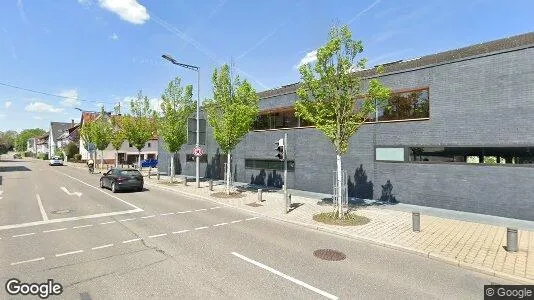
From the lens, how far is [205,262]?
25.8 ft

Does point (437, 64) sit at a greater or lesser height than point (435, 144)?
greater

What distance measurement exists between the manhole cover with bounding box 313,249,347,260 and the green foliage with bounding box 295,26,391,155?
465cm

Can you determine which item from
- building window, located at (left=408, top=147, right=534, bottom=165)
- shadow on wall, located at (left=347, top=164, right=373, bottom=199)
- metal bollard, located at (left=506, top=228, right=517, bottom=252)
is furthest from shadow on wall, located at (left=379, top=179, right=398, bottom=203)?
metal bollard, located at (left=506, top=228, right=517, bottom=252)

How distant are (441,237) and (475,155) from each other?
5190mm

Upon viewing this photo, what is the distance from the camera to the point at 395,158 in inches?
619

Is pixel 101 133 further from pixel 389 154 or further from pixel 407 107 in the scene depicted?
pixel 407 107

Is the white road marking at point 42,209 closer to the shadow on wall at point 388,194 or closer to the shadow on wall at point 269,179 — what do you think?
the shadow on wall at point 269,179

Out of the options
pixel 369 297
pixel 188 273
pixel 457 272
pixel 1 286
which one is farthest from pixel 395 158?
pixel 1 286

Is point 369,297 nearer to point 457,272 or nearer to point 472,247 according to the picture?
point 457,272

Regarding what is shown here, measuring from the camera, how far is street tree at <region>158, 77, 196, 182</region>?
78.7ft

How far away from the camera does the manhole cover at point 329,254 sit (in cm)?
839

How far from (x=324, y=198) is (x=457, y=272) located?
32.9 ft

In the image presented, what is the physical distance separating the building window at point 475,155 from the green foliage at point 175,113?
15.8 m

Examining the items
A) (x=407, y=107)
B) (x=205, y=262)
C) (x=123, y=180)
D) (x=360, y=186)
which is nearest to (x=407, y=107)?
(x=407, y=107)
